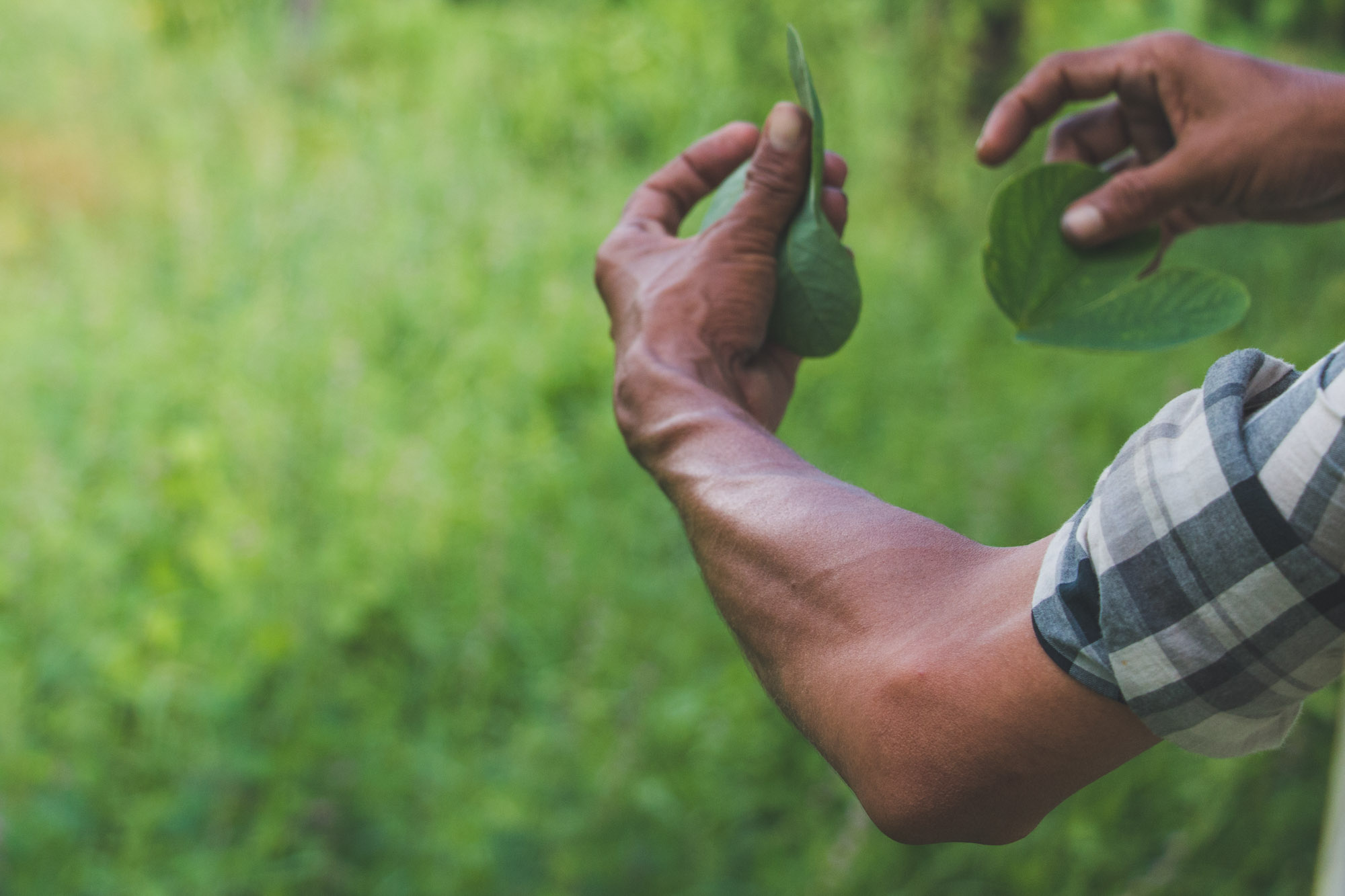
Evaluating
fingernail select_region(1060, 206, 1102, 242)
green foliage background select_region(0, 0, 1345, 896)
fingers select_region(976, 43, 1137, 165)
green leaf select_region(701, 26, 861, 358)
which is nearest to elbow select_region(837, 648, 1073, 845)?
green leaf select_region(701, 26, 861, 358)

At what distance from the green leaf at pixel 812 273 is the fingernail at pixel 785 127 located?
1cm

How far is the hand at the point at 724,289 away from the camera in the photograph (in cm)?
70

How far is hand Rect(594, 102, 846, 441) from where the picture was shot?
699 millimetres

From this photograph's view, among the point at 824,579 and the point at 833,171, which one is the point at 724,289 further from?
the point at 824,579

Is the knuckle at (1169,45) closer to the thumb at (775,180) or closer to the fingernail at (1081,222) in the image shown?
the fingernail at (1081,222)

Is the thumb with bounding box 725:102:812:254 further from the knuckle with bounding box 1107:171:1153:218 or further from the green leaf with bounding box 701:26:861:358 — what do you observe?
the knuckle with bounding box 1107:171:1153:218

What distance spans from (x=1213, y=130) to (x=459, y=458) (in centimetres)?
143

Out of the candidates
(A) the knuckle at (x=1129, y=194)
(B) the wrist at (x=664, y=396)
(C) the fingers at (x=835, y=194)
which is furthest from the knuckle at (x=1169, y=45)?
(B) the wrist at (x=664, y=396)

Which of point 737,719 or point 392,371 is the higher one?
point 392,371

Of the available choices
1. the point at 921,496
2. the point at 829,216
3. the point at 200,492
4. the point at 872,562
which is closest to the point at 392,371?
the point at 200,492

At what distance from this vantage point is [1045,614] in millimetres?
437

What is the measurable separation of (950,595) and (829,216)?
1.15ft

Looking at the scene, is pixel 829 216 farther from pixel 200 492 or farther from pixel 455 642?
pixel 200 492

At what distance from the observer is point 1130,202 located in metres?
0.80
